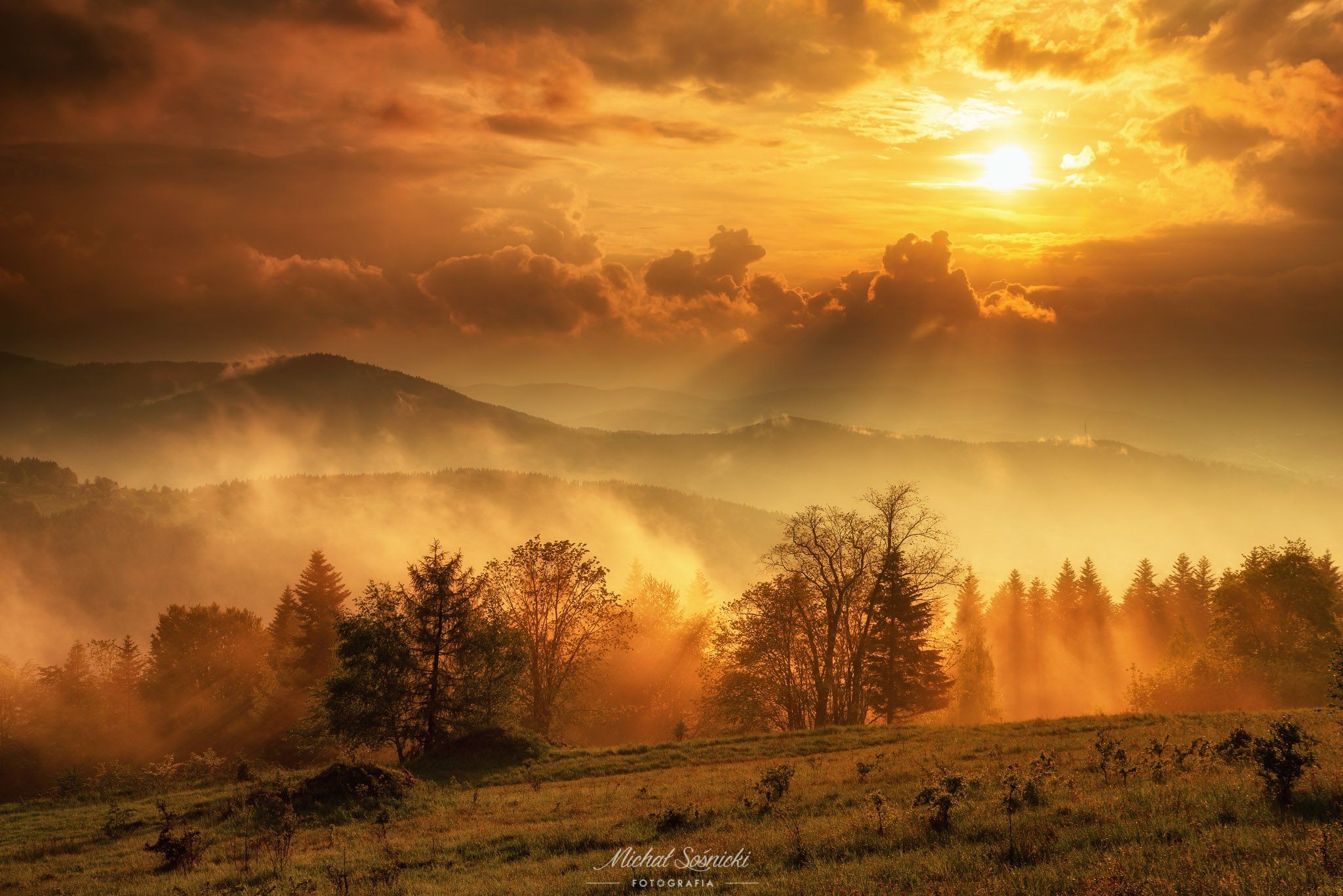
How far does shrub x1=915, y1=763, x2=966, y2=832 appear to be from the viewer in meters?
13.1

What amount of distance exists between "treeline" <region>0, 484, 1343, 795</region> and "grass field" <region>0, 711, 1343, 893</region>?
10.8 metres

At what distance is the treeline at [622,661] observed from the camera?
3853 centimetres

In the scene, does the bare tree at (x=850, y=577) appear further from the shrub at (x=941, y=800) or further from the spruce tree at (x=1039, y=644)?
the spruce tree at (x=1039, y=644)

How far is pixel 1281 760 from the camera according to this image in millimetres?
12023

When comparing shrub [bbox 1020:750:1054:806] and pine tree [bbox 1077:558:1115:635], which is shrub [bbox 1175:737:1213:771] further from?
pine tree [bbox 1077:558:1115:635]

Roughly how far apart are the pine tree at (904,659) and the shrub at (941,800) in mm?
31949

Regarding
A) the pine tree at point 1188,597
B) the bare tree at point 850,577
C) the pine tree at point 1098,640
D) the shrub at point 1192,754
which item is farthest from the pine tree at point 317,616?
the pine tree at point 1188,597

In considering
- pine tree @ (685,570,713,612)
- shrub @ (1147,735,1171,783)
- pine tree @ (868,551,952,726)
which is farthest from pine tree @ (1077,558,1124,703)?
shrub @ (1147,735,1171,783)

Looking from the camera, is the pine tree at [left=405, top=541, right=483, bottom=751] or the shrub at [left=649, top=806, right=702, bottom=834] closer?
the shrub at [left=649, top=806, right=702, bottom=834]

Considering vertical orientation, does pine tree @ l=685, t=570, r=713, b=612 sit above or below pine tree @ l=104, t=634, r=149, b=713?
above

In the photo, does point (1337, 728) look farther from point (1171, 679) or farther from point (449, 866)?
point (1171, 679)

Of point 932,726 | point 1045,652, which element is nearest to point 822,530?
point 932,726

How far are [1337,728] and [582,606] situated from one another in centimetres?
3950

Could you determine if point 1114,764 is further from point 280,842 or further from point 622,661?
point 622,661
